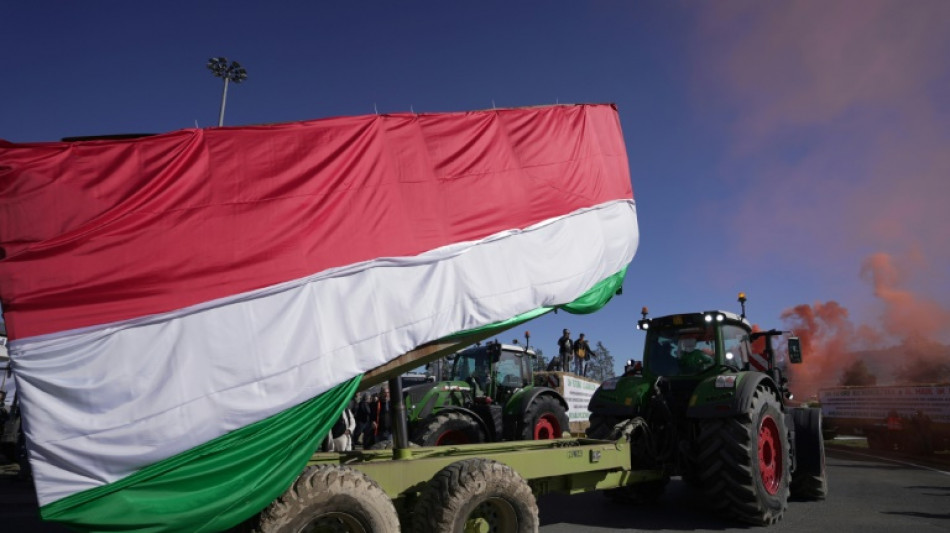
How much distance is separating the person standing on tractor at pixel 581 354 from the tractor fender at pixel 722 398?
1184 centimetres

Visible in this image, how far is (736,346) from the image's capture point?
330 inches

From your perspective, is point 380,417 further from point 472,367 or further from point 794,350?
point 794,350

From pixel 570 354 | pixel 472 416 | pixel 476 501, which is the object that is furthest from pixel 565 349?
pixel 476 501

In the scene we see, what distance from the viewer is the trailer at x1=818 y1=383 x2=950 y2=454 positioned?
14774 mm

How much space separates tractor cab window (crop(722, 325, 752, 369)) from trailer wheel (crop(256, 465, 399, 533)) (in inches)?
220

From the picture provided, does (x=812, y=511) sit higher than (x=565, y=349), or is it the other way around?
(x=565, y=349)

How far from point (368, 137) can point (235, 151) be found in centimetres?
106

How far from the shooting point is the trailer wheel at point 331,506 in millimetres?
3795

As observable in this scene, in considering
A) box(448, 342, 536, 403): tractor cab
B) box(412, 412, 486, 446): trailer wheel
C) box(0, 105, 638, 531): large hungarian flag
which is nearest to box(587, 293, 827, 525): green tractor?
box(412, 412, 486, 446): trailer wheel

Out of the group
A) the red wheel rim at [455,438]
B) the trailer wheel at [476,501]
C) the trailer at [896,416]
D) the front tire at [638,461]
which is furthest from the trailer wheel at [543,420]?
the trailer at [896,416]

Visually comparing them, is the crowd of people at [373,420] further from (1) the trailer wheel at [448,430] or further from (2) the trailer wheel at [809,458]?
(2) the trailer wheel at [809,458]

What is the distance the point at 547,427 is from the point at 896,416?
34.0 feet

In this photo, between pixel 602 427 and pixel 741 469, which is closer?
pixel 741 469

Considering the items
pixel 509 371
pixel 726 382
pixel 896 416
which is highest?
pixel 509 371
